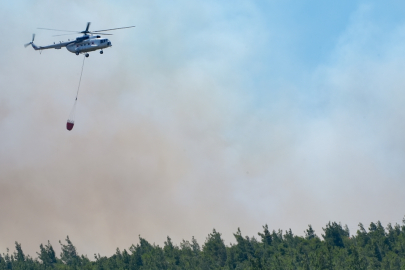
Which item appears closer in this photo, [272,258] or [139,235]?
[272,258]

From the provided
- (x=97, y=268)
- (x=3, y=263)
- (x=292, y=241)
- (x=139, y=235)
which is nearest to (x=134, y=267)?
(x=97, y=268)

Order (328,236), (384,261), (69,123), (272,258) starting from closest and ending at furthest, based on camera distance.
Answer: (69,123) → (384,261) → (272,258) → (328,236)

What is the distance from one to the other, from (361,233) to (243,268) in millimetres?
26336

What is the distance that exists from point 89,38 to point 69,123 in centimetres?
1126

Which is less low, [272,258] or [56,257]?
[56,257]

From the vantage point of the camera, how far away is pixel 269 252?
140 metres

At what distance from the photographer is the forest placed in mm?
125562

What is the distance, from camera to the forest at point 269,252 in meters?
126

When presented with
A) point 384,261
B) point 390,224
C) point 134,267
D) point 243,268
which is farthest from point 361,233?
point 134,267

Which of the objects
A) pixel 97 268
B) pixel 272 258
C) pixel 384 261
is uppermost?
pixel 97 268

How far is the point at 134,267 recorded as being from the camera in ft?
467

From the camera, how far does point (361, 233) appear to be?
138m

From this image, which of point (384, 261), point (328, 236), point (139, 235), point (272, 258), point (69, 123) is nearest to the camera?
point (69, 123)

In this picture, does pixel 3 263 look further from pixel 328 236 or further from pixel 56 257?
pixel 328 236
